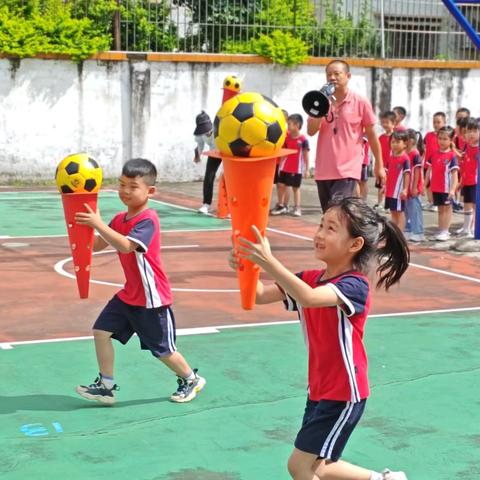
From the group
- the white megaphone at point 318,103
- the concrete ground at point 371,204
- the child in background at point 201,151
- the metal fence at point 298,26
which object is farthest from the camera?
the metal fence at point 298,26

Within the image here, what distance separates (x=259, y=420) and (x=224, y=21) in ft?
55.4

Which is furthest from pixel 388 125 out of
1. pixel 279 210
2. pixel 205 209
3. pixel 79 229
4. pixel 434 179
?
pixel 79 229

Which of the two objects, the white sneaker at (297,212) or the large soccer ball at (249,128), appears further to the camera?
the white sneaker at (297,212)

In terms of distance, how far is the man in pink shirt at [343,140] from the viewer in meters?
9.90

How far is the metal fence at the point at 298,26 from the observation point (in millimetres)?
21172

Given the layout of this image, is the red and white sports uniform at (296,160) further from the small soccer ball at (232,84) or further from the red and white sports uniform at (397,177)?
the red and white sports uniform at (397,177)

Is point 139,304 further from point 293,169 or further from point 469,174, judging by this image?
point 293,169

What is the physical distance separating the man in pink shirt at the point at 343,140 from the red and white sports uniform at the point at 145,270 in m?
3.92

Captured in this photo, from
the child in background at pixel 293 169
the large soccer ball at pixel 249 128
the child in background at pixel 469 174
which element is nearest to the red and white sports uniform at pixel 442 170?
the child in background at pixel 469 174

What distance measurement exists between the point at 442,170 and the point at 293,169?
115 inches

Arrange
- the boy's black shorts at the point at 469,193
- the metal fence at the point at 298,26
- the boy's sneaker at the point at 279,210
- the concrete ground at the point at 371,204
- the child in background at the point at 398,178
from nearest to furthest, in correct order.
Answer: the concrete ground at the point at 371,204 < the child in background at the point at 398,178 < the boy's black shorts at the point at 469,193 < the boy's sneaker at the point at 279,210 < the metal fence at the point at 298,26

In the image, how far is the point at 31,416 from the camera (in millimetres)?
5992

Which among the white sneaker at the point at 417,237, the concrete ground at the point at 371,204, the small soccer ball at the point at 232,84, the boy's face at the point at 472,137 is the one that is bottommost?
the concrete ground at the point at 371,204

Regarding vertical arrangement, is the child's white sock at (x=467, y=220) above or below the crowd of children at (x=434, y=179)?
below
